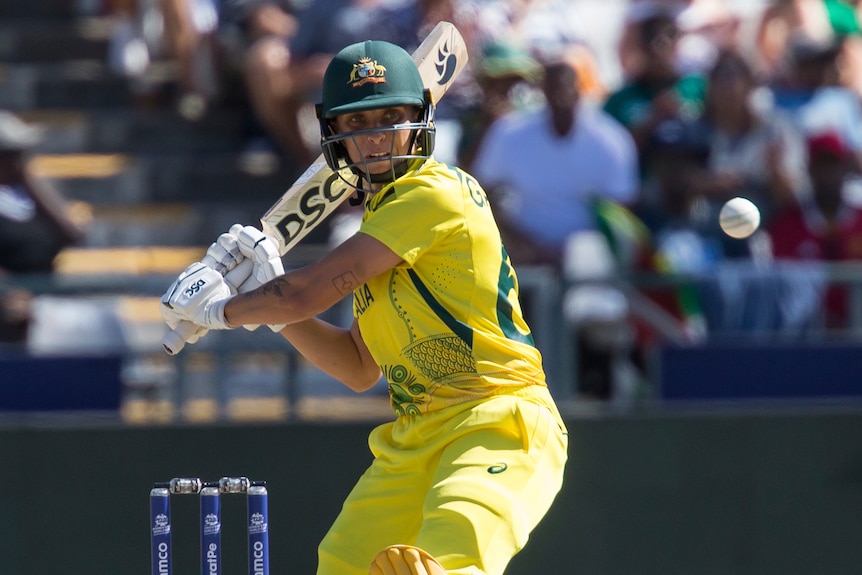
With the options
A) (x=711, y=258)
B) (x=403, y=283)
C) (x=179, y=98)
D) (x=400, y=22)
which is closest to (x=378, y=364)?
(x=403, y=283)

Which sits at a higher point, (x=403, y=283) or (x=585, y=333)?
(x=403, y=283)

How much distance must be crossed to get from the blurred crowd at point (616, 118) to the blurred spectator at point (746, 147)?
1 centimetres

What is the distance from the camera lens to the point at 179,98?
897cm

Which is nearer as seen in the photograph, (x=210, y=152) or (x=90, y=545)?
(x=90, y=545)

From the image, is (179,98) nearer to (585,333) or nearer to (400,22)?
(400,22)

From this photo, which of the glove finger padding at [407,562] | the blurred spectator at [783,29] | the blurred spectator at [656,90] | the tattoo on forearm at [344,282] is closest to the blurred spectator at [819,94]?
the blurred spectator at [783,29]

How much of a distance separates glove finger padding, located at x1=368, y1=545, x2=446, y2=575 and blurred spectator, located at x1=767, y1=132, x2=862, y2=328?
4296 millimetres

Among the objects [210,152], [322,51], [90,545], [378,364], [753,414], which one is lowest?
[90,545]

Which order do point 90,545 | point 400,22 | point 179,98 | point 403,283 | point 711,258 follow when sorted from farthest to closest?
point 179,98, point 400,22, point 711,258, point 90,545, point 403,283

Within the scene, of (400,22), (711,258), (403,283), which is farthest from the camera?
(400,22)

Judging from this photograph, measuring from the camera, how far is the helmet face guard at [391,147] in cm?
404

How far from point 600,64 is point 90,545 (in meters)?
4.71

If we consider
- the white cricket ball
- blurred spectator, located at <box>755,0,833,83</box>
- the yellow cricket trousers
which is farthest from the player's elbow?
blurred spectator, located at <box>755,0,833,83</box>

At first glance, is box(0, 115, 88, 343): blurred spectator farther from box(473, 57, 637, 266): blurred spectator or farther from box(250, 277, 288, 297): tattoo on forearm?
box(250, 277, 288, 297): tattoo on forearm
